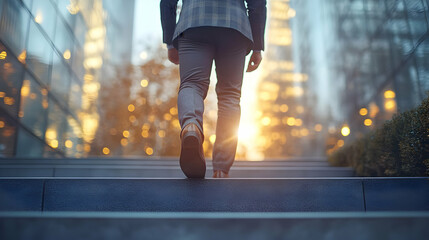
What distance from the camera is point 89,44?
50.1 ft

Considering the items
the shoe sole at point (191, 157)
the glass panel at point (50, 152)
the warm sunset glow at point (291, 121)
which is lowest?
the shoe sole at point (191, 157)

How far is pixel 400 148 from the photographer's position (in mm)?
3135

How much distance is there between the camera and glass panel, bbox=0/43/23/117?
596 cm

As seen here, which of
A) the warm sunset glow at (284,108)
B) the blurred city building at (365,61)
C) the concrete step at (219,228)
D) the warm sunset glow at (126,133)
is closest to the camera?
the concrete step at (219,228)

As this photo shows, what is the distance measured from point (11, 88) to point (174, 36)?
208 inches

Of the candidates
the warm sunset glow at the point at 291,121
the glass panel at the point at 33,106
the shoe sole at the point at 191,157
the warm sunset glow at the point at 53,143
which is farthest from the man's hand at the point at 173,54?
the warm sunset glow at the point at 291,121

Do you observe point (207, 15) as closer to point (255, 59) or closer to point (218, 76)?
point (218, 76)

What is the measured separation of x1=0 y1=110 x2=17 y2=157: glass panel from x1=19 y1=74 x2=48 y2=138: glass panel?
1.61 feet

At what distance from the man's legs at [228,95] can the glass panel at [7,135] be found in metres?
5.32

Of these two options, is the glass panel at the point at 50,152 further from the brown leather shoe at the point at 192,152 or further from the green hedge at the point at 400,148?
the brown leather shoe at the point at 192,152

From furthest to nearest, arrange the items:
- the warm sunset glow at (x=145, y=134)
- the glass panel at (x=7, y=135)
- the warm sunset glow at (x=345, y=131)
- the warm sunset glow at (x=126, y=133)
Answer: the warm sunset glow at (x=126, y=133) → the warm sunset glow at (x=145, y=134) → the warm sunset glow at (x=345, y=131) → the glass panel at (x=7, y=135)

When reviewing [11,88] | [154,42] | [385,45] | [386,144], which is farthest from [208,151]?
[386,144]

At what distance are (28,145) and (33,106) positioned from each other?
3.07ft

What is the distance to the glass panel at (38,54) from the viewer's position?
25.4 feet
